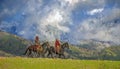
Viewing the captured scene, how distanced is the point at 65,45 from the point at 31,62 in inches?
884

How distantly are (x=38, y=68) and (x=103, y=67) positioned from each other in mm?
10642

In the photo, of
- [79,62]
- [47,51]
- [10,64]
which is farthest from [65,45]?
[10,64]

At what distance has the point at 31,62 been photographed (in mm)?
50969

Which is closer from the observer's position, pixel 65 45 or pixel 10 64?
pixel 10 64

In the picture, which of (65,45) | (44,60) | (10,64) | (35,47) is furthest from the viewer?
(65,45)

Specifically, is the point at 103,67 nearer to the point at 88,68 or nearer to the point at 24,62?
the point at 88,68

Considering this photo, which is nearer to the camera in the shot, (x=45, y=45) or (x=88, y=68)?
(x=88, y=68)

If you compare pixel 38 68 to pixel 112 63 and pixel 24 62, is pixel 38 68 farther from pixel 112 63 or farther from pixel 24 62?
pixel 112 63

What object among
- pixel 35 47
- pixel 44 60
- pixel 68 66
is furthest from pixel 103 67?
pixel 35 47

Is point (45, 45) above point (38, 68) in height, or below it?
above

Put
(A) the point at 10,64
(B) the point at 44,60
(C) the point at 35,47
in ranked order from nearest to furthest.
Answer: (A) the point at 10,64
(B) the point at 44,60
(C) the point at 35,47

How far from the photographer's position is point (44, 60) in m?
52.6

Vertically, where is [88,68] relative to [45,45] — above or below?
below

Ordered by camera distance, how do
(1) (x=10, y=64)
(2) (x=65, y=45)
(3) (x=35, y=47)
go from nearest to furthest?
(1) (x=10, y=64)
(3) (x=35, y=47)
(2) (x=65, y=45)
